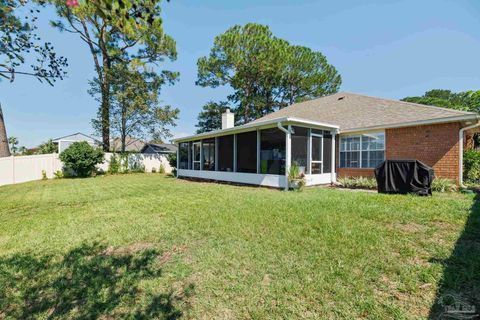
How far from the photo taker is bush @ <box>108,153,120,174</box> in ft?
68.4

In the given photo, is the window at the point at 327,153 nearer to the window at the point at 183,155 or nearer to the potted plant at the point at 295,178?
the potted plant at the point at 295,178

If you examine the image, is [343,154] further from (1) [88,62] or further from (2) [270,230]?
(1) [88,62]

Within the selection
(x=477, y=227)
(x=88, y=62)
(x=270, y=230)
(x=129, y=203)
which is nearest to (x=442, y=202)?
(x=477, y=227)

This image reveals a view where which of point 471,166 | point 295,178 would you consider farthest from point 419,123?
point 295,178

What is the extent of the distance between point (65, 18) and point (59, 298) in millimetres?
25730

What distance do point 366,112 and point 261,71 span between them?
14.2 metres

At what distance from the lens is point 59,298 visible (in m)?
2.94

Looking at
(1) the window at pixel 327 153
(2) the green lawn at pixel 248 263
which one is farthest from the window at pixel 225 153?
(2) the green lawn at pixel 248 263

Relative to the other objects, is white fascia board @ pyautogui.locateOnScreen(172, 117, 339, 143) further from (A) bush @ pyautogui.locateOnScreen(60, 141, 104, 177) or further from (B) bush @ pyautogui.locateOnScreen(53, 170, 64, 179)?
(B) bush @ pyautogui.locateOnScreen(53, 170, 64, 179)

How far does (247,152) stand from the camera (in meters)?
12.2

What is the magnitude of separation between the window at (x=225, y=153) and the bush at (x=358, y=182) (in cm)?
573

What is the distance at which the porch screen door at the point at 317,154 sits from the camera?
11.0m

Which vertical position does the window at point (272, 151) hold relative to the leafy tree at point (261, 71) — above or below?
below

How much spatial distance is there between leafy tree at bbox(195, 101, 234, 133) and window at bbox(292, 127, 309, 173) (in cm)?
1901
